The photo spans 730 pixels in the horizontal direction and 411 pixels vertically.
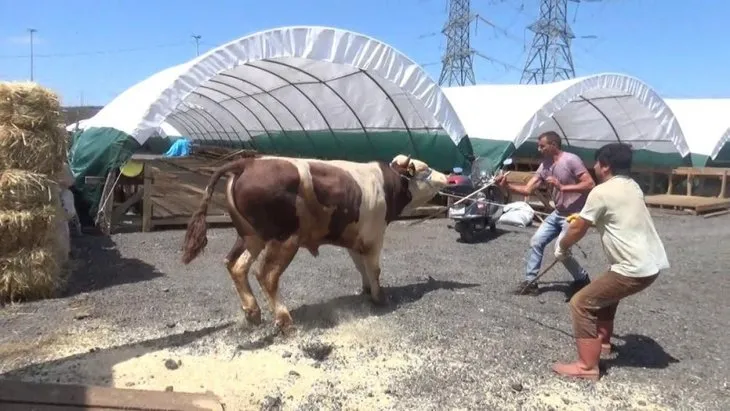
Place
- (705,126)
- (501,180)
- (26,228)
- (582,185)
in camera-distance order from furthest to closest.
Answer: (705,126) < (501,180) < (582,185) < (26,228)

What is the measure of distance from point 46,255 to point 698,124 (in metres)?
19.6

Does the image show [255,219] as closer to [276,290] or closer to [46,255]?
[276,290]

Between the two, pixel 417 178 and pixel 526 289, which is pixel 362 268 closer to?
pixel 417 178

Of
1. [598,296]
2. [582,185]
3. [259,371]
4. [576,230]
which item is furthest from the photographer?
[582,185]

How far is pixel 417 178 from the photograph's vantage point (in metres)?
7.16

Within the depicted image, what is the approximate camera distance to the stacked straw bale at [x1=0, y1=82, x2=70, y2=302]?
676 centimetres

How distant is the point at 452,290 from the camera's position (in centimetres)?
756

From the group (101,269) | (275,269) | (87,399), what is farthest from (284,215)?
(101,269)

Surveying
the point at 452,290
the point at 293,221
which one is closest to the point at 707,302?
the point at 452,290

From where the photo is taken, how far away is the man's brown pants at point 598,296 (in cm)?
495

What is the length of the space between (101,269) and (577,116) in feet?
46.1

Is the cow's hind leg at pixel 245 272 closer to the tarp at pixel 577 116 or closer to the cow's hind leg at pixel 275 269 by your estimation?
the cow's hind leg at pixel 275 269

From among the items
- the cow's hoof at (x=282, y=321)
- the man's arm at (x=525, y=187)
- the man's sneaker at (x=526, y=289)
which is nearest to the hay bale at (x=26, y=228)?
the cow's hoof at (x=282, y=321)

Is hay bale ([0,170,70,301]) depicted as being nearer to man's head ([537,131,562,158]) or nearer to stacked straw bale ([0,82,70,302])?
stacked straw bale ([0,82,70,302])
